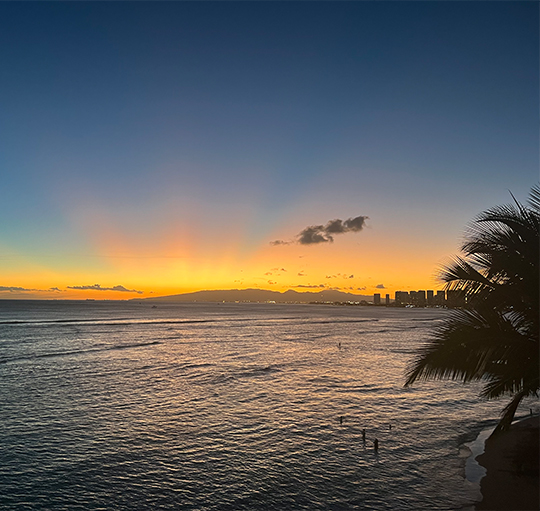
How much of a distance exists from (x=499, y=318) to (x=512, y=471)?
25.2 ft

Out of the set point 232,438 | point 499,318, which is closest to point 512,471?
point 499,318

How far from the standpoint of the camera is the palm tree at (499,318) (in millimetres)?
11094

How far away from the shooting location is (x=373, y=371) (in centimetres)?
4003

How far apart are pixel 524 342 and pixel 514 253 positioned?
2.47m

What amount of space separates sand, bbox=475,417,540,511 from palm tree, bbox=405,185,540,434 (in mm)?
2442

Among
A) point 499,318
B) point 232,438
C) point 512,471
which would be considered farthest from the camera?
point 232,438

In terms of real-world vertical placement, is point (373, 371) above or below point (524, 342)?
below

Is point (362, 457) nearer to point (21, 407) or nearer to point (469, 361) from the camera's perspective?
point (469, 361)

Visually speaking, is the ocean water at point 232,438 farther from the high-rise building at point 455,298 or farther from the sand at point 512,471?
the high-rise building at point 455,298

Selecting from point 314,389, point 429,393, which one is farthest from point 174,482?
point 429,393

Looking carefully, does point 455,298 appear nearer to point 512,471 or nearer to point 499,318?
point 499,318

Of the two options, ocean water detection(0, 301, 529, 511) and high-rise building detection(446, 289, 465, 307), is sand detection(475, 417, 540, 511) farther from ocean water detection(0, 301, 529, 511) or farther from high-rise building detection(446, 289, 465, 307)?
high-rise building detection(446, 289, 465, 307)

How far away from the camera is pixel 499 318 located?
11.4 meters

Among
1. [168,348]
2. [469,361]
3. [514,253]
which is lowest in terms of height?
[168,348]
